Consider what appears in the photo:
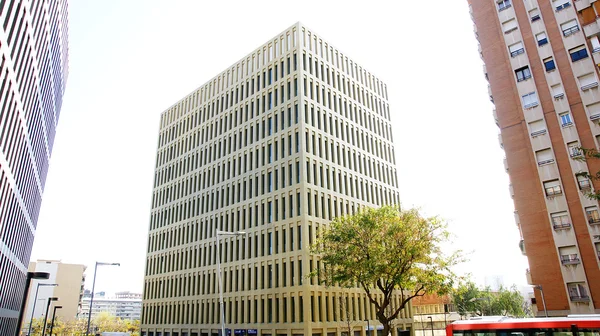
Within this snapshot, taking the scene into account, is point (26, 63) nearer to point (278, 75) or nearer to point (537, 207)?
point (278, 75)

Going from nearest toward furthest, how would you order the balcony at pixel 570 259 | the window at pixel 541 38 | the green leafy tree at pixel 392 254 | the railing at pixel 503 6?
the green leafy tree at pixel 392 254 → the balcony at pixel 570 259 → the window at pixel 541 38 → the railing at pixel 503 6

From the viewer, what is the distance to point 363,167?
5753cm

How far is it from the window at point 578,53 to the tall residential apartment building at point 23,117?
46412 mm

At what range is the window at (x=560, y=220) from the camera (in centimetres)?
3634

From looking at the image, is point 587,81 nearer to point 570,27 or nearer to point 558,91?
point 558,91

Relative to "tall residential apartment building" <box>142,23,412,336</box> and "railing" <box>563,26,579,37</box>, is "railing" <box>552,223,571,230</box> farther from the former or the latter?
"tall residential apartment building" <box>142,23,412,336</box>

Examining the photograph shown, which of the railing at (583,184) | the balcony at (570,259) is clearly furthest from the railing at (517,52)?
the balcony at (570,259)

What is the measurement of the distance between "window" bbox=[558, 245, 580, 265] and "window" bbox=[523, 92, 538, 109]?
1427 centimetres

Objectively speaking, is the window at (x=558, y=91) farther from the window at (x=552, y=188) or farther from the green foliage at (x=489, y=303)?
the green foliage at (x=489, y=303)

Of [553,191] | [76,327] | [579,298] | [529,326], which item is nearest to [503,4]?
[553,191]

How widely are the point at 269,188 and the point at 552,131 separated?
105 ft

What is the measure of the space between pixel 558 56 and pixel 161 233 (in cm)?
6246

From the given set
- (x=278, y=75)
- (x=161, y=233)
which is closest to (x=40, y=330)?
(x=161, y=233)

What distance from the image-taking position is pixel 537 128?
132 ft
